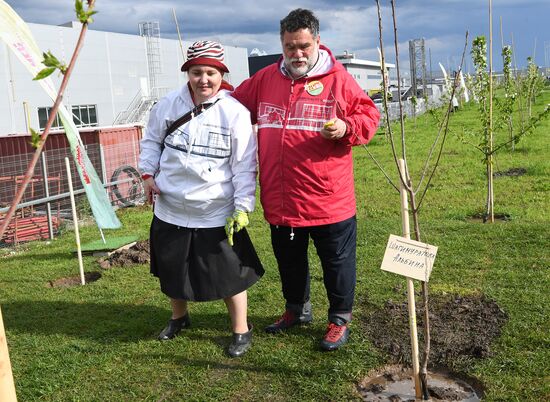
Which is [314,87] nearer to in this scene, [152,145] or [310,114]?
[310,114]

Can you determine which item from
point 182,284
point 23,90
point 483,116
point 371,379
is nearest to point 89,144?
point 483,116

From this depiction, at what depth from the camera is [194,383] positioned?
3227 millimetres

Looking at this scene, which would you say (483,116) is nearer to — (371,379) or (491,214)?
(491,214)

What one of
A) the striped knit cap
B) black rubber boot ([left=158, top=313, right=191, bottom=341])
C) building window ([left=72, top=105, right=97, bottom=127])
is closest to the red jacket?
the striped knit cap

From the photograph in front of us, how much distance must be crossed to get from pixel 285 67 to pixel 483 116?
4620 millimetres

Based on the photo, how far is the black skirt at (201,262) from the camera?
3389 mm

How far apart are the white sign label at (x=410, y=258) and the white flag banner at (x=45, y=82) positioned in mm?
1642

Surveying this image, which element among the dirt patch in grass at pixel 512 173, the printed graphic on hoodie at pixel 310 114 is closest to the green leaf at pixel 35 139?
the printed graphic on hoodie at pixel 310 114

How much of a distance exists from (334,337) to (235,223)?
3.09ft

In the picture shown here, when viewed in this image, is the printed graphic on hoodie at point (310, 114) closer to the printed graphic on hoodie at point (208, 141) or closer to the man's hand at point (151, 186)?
the printed graphic on hoodie at point (208, 141)

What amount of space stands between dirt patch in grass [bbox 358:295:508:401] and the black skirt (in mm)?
926

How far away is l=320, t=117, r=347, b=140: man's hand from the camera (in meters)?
2.96

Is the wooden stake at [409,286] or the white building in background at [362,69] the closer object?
the wooden stake at [409,286]

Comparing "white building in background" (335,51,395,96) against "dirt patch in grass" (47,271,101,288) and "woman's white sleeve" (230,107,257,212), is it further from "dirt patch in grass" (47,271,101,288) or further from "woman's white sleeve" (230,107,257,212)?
"woman's white sleeve" (230,107,257,212)
